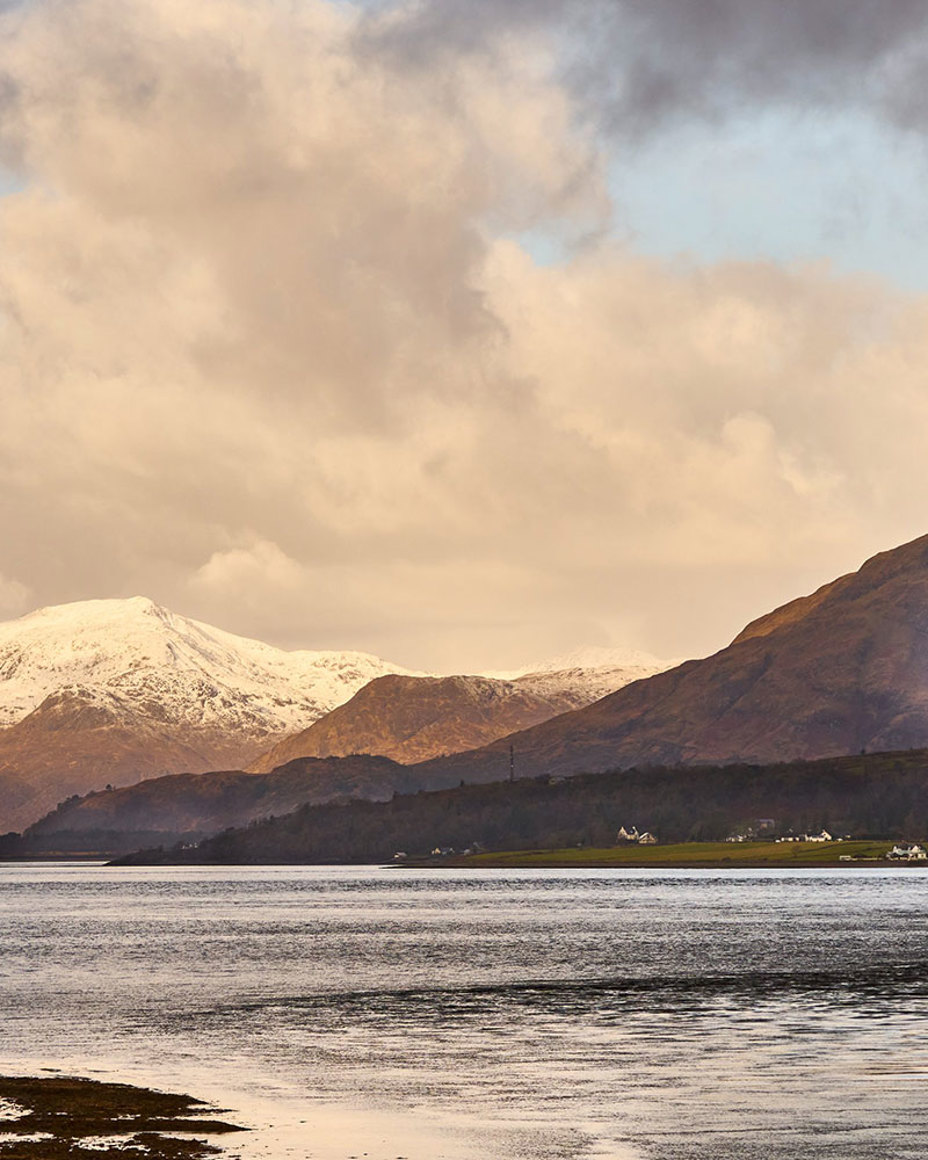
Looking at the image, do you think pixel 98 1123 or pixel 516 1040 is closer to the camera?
pixel 98 1123

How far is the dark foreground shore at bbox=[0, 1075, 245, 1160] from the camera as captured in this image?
48000mm

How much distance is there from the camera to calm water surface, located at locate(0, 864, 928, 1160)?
167 feet

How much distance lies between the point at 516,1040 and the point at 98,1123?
86.9 ft

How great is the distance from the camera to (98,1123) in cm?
A: 5288

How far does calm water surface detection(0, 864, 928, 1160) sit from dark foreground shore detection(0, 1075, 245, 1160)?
179 cm

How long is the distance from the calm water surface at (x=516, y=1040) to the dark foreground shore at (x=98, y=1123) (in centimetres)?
179

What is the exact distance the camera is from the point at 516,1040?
7569 centimetres

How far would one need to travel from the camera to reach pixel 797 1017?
270 ft

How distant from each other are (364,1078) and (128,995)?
42053 mm

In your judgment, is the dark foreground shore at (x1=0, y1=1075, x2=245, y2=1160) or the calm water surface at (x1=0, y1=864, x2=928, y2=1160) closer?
the dark foreground shore at (x1=0, y1=1075, x2=245, y2=1160)

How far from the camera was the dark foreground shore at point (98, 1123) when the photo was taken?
48.0 meters

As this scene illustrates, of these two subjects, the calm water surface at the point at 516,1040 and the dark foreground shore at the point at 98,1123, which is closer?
the dark foreground shore at the point at 98,1123

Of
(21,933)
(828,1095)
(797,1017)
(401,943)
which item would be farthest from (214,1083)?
(21,933)

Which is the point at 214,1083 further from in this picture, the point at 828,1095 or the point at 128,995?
the point at 128,995
